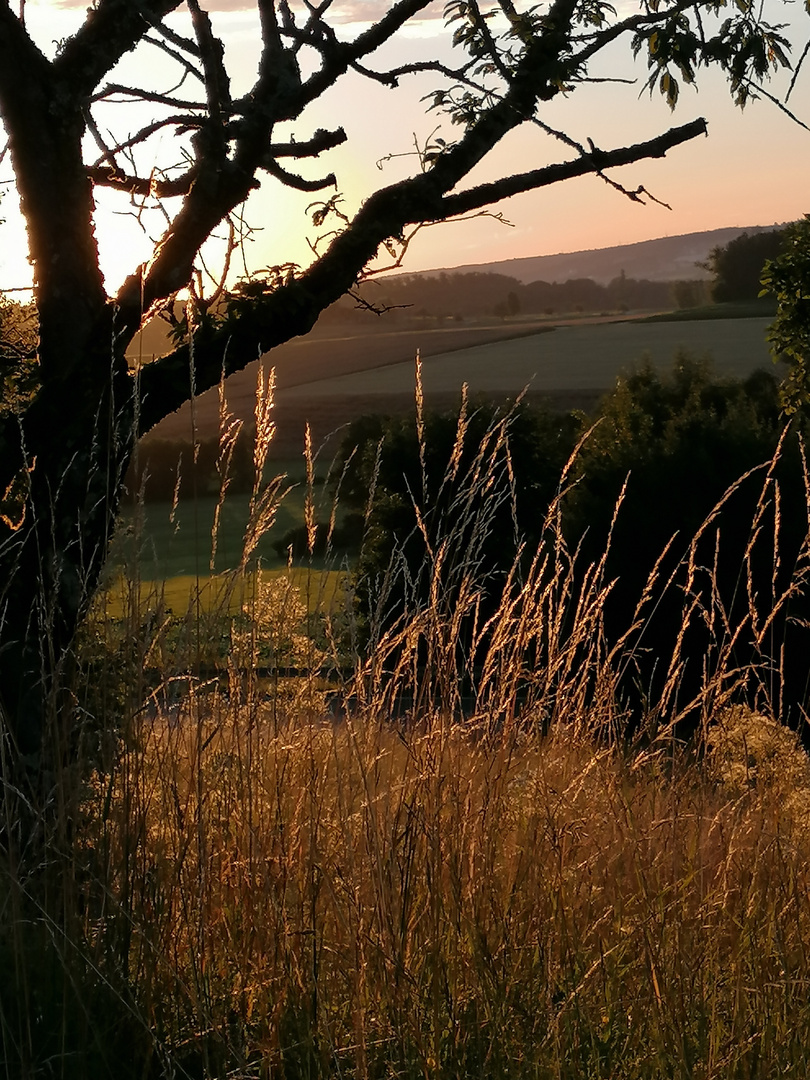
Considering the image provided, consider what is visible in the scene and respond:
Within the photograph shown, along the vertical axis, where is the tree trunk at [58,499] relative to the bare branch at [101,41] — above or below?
below

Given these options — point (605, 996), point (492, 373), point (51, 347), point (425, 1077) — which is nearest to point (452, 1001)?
point (425, 1077)

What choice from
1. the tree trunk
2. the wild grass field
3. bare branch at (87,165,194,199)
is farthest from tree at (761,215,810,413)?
the wild grass field

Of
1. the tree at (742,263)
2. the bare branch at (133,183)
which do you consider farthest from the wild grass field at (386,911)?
the tree at (742,263)

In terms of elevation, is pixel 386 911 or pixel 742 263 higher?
pixel 742 263

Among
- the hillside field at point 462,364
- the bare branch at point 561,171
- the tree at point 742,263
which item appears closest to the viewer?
the bare branch at point 561,171

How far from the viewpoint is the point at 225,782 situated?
2.63m

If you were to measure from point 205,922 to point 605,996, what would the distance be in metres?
0.83

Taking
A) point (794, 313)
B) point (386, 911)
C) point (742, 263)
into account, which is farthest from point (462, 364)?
point (386, 911)

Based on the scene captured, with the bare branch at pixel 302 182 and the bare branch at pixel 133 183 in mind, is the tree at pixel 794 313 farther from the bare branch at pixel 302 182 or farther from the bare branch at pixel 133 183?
the bare branch at pixel 133 183

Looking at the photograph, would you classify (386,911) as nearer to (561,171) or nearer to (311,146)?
(561,171)

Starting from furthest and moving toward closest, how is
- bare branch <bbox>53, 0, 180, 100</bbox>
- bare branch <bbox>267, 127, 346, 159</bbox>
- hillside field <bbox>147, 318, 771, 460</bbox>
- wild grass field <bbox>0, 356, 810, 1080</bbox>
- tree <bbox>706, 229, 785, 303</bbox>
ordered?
1. tree <bbox>706, 229, 785, 303</bbox>
2. hillside field <bbox>147, 318, 771, 460</bbox>
3. bare branch <bbox>267, 127, 346, 159</bbox>
4. bare branch <bbox>53, 0, 180, 100</bbox>
5. wild grass field <bbox>0, 356, 810, 1080</bbox>

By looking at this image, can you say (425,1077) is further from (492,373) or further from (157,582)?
(492,373)

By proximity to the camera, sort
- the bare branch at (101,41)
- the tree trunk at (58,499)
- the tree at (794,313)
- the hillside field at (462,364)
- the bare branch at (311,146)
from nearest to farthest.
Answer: the tree trunk at (58,499)
the bare branch at (101,41)
the bare branch at (311,146)
the tree at (794,313)
the hillside field at (462,364)

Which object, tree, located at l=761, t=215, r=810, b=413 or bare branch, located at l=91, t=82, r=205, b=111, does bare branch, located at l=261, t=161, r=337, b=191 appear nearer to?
bare branch, located at l=91, t=82, r=205, b=111
